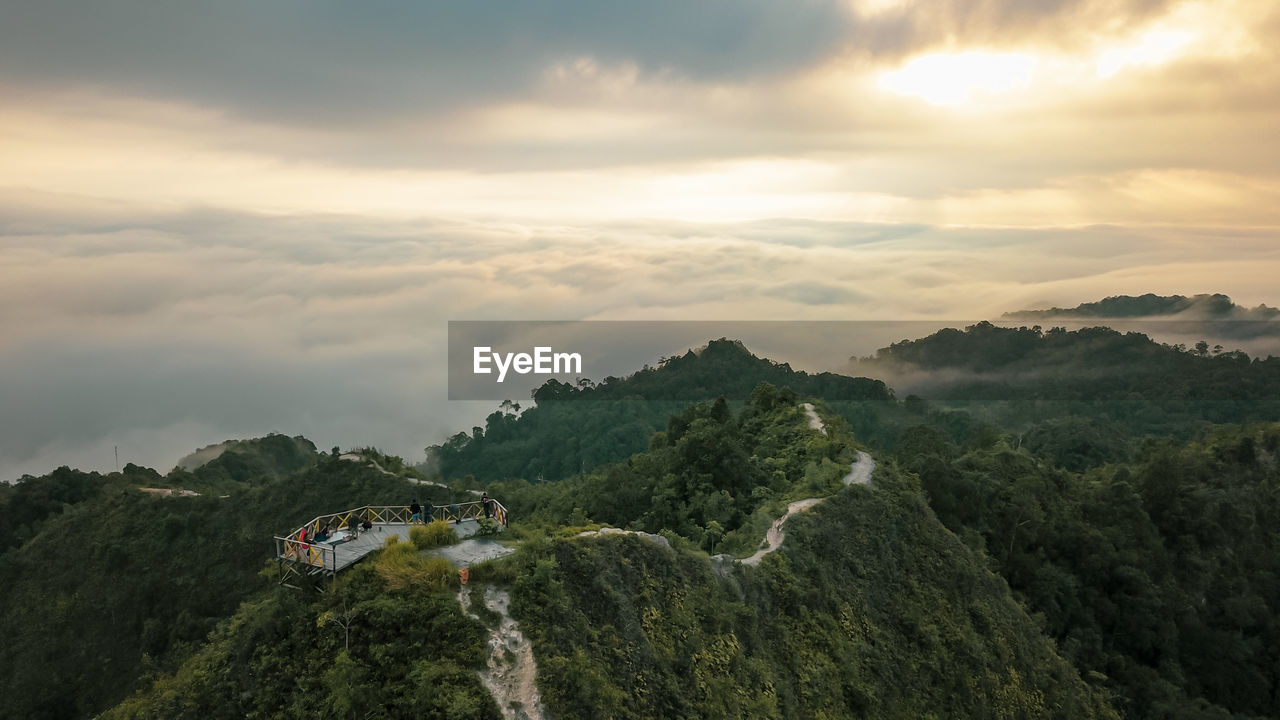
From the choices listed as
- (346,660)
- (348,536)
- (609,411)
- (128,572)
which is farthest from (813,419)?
(609,411)

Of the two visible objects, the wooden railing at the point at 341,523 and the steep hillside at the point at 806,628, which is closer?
the steep hillside at the point at 806,628

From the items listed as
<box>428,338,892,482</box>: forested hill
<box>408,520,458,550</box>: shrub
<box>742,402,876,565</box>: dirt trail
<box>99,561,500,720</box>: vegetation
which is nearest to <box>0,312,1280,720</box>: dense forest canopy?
<box>99,561,500,720</box>: vegetation

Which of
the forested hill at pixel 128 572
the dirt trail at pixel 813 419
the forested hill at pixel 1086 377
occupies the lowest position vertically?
the forested hill at pixel 128 572

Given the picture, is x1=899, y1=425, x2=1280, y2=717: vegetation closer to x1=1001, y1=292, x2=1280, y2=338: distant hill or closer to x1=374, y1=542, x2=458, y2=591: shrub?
x1=374, y1=542, x2=458, y2=591: shrub

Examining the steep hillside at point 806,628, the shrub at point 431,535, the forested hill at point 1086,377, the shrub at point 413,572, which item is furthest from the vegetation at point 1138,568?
the forested hill at point 1086,377

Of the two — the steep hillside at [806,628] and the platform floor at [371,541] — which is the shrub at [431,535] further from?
the steep hillside at [806,628]

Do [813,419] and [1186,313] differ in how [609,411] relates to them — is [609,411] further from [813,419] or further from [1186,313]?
[1186,313]

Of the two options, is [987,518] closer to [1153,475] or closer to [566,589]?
[1153,475]
